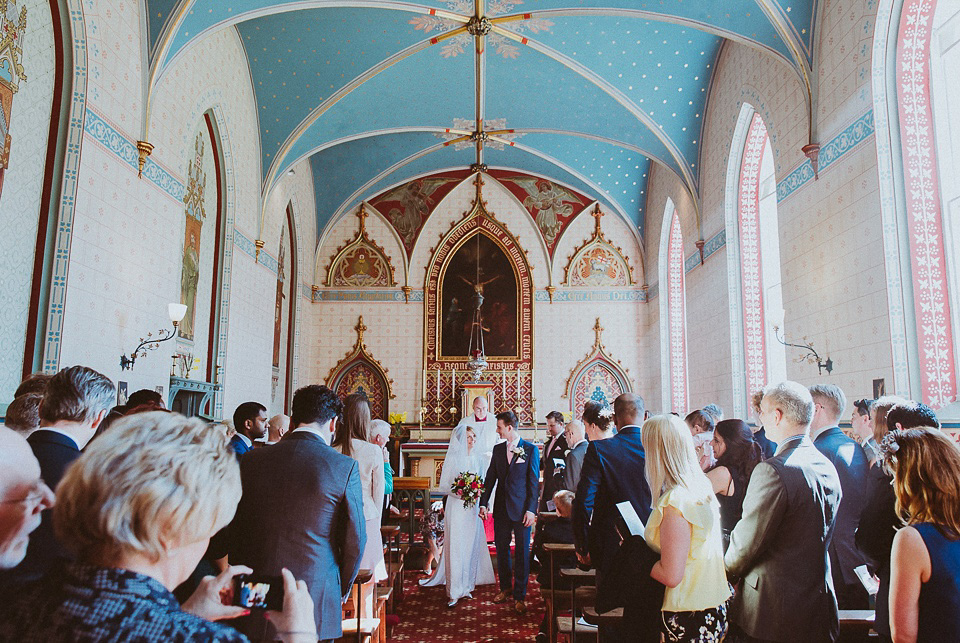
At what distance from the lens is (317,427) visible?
2924 mm

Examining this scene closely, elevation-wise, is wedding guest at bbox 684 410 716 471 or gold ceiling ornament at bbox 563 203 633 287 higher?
gold ceiling ornament at bbox 563 203 633 287

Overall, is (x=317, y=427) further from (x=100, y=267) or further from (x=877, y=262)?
(x=877, y=262)

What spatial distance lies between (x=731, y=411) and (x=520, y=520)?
5373 millimetres

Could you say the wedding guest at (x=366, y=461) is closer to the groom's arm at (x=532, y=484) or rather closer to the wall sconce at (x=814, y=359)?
the groom's arm at (x=532, y=484)

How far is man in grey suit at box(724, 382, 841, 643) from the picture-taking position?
9.18ft

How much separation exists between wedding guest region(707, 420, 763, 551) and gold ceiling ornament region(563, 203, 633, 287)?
12.3 metres

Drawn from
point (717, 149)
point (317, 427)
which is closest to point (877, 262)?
point (717, 149)

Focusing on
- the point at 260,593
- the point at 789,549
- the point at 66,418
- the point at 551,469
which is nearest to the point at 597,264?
the point at 551,469

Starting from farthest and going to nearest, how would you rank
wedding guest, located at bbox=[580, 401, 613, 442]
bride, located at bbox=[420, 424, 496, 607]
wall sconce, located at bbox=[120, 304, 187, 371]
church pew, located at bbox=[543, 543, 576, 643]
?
1. wall sconce, located at bbox=[120, 304, 187, 371]
2. bride, located at bbox=[420, 424, 496, 607]
3. church pew, located at bbox=[543, 543, 576, 643]
4. wedding guest, located at bbox=[580, 401, 613, 442]

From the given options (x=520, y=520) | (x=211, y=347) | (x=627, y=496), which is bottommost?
(x=520, y=520)

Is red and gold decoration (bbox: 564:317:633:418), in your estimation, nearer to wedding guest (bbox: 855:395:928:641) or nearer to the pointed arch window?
the pointed arch window

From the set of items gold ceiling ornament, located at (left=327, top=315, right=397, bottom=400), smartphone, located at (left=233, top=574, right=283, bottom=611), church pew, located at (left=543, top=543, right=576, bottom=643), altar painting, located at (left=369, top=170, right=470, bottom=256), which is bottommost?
church pew, located at (left=543, top=543, right=576, bottom=643)

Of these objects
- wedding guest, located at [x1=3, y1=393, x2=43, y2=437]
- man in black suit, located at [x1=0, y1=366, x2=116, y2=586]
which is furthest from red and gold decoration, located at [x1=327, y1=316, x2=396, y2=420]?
man in black suit, located at [x1=0, y1=366, x2=116, y2=586]

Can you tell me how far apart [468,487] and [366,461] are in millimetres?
2215
